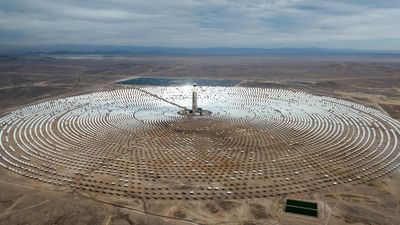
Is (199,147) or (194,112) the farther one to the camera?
(194,112)

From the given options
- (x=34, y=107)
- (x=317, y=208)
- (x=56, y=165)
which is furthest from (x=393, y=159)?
(x=34, y=107)

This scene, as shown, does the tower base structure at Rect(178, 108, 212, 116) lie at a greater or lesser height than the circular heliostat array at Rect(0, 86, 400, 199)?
greater

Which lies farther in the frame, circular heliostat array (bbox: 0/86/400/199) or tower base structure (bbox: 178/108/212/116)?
tower base structure (bbox: 178/108/212/116)

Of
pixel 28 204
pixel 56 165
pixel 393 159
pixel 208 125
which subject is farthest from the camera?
pixel 208 125

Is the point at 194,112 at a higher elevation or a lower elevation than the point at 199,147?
higher

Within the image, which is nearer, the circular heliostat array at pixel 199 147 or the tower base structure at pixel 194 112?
the circular heliostat array at pixel 199 147

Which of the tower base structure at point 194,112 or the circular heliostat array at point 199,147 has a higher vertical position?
the tower base structure at point 194,112

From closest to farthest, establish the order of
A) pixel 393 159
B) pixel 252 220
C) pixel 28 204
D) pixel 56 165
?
1. pixel 252 220
2. pixel 28 204
3. pixel 56 165
4. pixel 393 159

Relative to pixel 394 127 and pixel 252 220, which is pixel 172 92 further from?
pixel 252 220
